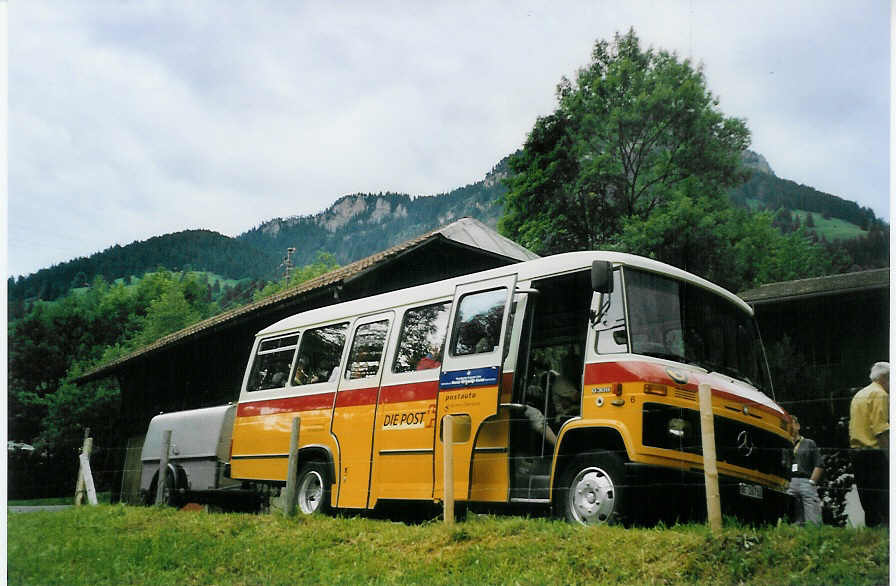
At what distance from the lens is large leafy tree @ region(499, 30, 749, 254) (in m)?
5.44

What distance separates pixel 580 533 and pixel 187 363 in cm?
360

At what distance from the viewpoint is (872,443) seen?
15.1ft

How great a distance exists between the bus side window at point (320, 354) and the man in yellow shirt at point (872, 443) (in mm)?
3464

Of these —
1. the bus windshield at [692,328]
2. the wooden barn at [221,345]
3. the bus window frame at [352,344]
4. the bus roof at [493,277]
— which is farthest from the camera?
the wooden barn at [221,345]

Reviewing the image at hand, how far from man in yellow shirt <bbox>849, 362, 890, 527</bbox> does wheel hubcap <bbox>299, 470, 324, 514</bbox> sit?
3.53 meters

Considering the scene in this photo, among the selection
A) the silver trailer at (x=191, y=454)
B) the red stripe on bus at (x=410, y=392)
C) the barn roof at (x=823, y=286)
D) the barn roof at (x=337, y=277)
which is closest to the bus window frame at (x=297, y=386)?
the silver trailer at (x=191, y=454)

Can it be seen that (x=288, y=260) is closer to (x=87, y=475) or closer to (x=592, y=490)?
(x=87, y=475)

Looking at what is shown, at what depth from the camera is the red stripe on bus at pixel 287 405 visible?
20.7 ft

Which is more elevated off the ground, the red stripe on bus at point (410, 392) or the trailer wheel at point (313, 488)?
the red stripe on bus at point (410, 392)

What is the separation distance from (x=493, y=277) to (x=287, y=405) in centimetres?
191

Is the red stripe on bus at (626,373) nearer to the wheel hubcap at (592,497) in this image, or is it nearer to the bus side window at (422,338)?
the wheel hubcap at (592,497)

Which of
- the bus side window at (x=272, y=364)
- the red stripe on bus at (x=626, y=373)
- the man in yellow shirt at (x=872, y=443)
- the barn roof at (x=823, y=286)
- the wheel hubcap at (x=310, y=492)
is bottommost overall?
the wheel hubcap at (x=310, y=492)

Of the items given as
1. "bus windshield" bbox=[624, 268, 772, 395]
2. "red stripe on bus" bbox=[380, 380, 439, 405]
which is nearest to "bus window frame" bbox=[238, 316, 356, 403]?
"red stripe on bus" bbox=[380, 380, 439, 405]

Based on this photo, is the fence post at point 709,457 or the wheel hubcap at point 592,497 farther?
the wheel hubcap at point 592,497
